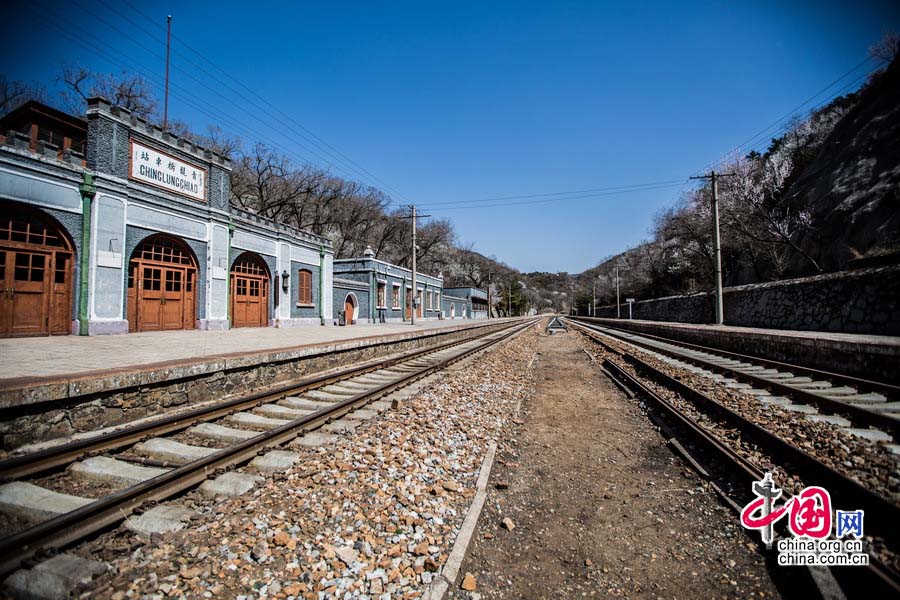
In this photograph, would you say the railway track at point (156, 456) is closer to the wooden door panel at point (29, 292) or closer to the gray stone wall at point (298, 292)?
the wooden door panel at point (29, 292)

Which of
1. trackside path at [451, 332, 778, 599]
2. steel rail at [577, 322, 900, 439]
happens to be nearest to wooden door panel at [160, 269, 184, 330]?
trackside path at [451, 332, 778, 599]

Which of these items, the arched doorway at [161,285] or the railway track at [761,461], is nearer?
the railway track at [761,461]

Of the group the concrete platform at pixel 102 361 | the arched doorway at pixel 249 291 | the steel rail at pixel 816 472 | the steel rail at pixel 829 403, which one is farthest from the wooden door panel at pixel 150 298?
the steel rail at pixel 829 403

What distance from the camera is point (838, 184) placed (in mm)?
25141

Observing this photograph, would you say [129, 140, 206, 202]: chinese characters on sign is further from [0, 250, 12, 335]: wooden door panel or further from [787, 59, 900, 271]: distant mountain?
[787, 59, 900, 271]: distant mountain

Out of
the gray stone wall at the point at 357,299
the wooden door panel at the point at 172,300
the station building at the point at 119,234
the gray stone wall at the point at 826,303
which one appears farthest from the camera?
the gray stone wall at the point at 357,299

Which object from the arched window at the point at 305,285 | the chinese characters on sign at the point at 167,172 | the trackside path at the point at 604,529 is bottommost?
the trackside path at the point at 604,529

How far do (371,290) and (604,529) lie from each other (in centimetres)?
2941

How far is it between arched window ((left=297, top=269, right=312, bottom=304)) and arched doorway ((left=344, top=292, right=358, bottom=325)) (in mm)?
4513

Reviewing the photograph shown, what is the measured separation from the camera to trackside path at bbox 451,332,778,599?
2717 mm

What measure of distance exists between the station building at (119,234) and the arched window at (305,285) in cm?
224

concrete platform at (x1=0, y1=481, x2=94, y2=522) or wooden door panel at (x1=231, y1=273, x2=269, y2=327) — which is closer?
concrete platform at (x1=0, y1=481, x2=94, y2=522)

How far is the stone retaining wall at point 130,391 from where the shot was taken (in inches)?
185

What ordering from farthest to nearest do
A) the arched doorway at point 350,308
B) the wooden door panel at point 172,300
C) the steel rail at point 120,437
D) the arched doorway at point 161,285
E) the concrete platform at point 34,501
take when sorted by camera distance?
the arched doorway at point 350,308, the wooden door panel at point 172,300, the arched doorway at point 161,285, the steel rail at point 120,437, the concrete platform at point 34,501
